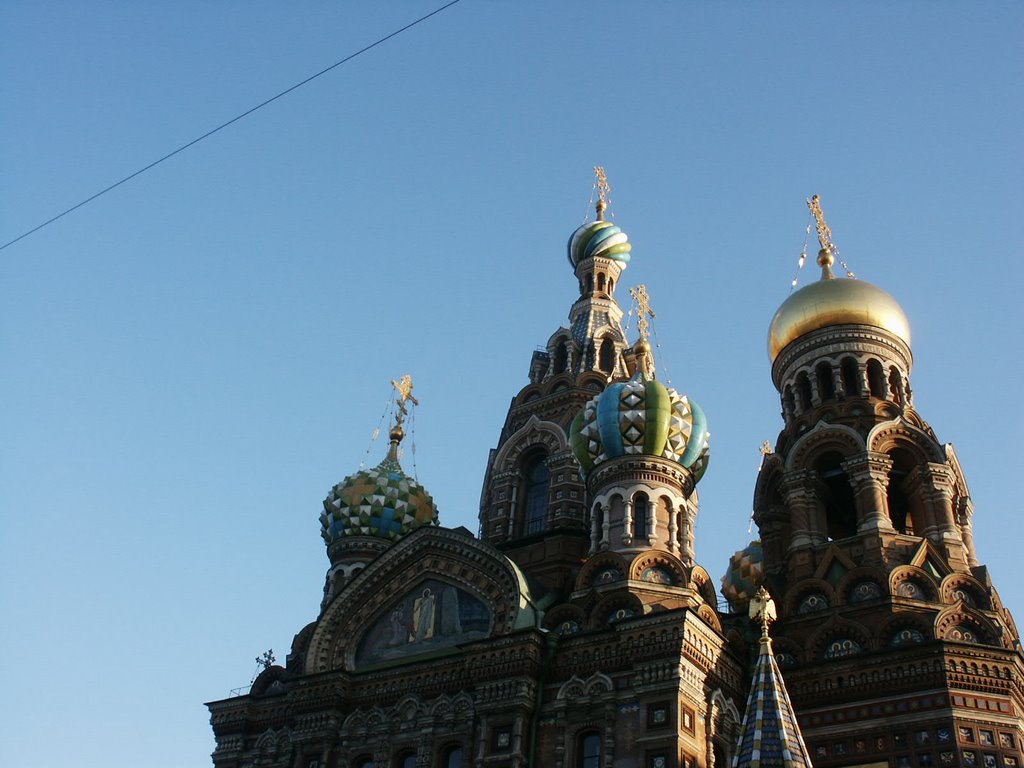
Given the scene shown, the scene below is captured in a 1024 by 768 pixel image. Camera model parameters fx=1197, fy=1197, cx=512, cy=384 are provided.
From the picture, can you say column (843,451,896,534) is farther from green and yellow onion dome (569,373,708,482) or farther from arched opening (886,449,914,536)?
green and yellow onion dome (569,373,708,482)

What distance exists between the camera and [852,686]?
15547 mm

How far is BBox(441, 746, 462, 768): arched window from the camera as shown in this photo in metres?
15.7

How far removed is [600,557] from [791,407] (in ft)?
17.8

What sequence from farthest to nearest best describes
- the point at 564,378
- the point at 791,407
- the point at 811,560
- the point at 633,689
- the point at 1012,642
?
the point at 564,378, the point at 791,407, the point at 811,560, the point at 1012,642, the point at 633,689

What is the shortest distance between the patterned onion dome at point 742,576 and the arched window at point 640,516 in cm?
273

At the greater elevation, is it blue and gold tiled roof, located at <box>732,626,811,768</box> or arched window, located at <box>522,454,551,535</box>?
arched window, located at <box>522,454,551,535</box>

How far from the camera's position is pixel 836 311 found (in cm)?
2056

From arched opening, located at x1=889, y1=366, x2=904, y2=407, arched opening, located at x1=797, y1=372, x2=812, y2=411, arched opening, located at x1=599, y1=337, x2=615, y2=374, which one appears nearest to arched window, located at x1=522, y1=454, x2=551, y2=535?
arched opening, located at x1=599, y1=337, x2=615, y2=374

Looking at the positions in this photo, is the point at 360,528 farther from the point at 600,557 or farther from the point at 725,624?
the point at 725,624

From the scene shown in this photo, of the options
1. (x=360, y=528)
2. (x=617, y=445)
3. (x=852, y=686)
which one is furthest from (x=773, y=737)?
(x=360, y=528)

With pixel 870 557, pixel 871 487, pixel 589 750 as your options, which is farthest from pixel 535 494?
pixel 589 750

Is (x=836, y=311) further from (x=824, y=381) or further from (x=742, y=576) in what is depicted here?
(x=742, y=576)

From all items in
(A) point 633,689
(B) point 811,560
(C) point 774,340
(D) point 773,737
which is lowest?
(D) point 773,737

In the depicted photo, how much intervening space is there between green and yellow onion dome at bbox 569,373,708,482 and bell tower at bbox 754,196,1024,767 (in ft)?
5.45
